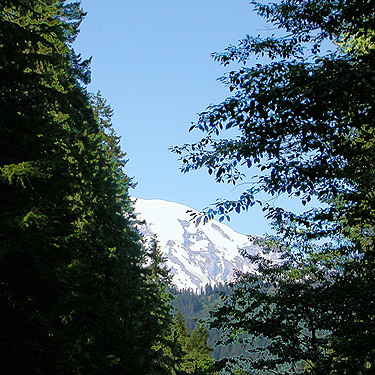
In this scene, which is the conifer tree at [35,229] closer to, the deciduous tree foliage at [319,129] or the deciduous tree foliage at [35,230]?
the deciduous tree foliage at [35,230]

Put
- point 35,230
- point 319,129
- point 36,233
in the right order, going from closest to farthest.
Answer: point 319,129
point 36,233
point 35,230

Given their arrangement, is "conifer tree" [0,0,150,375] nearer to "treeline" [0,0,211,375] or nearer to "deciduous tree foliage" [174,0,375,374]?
"treeline" [0,0,211,375]

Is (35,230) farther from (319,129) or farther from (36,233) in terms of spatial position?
(319,129)

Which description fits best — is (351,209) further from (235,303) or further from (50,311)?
(50,311)

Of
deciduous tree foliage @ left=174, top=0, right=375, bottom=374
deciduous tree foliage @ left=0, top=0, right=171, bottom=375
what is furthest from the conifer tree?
deciduous tree foliage @ left=174, top=0, right=375, bottom=374

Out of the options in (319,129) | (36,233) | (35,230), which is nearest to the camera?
(319,129)

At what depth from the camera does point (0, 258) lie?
758 cm

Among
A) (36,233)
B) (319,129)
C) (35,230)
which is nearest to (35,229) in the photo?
(35,230)

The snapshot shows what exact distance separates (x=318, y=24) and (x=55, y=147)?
267 inches

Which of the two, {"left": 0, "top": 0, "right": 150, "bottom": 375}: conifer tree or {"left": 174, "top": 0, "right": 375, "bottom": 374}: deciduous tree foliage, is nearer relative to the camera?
{"left": 174, "top": 0, "right": 375, "bottom": 374}: deciduous tree foliage

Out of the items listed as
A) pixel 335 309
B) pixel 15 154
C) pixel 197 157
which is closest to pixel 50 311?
pixel 15 154

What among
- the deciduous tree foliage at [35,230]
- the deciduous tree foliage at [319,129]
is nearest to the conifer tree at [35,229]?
the deciduous tree foliage at [35,230]

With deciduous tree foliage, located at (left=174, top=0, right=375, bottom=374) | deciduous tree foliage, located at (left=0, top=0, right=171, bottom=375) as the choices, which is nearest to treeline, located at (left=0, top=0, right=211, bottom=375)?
deciduous tree foliage, located at (left=0, top=0, right=171, bottom=375)

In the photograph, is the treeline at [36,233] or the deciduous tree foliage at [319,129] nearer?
the deciduous tree foliage at [319,129]
